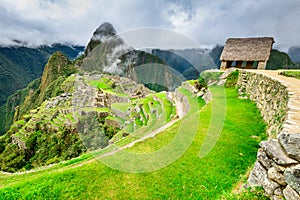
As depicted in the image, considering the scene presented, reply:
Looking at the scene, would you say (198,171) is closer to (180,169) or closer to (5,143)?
(180,169)

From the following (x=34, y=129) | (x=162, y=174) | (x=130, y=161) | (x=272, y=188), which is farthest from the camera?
(x=34, y=129)

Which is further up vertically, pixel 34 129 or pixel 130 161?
pixel 130 161

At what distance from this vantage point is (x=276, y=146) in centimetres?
283

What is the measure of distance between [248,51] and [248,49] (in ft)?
0.78

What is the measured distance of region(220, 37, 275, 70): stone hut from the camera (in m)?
15.6

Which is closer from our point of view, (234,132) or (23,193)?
(23,193)

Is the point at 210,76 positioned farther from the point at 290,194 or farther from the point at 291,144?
the point at 290,194

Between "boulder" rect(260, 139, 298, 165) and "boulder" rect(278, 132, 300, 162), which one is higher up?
"boulder" rect(278, 132, 300, 162)

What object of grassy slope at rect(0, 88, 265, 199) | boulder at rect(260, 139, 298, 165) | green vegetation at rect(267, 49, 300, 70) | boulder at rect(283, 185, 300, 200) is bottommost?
grassy slope at rect(0, 88, 265, 199)

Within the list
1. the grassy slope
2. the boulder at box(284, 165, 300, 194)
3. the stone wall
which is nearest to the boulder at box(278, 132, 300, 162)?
the stone wall

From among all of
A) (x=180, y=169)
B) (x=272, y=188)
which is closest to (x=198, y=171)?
(x=180, y=169)

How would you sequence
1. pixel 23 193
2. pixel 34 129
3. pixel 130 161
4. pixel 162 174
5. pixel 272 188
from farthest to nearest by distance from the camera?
pixel 34 129, pixel 130 161, pixel 162 174, pixel 23 193, pixel 272 188

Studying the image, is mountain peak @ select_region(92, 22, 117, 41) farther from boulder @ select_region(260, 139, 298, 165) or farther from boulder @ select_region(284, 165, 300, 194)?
boulder @ select_region(284, 165, 300, 194)

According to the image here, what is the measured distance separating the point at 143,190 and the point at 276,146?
10.0ft
